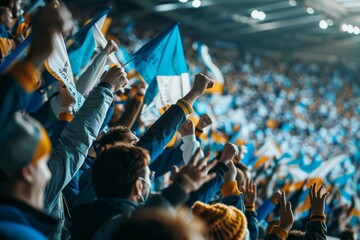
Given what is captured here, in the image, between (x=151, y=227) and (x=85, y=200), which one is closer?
(x=151, y=227)

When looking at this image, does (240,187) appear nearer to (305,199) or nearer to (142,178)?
(142,178)

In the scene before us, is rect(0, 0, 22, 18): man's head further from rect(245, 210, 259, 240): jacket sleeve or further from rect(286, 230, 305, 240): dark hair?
rect(286, 230, 305, 240): dark hair

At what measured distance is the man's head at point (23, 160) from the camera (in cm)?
163

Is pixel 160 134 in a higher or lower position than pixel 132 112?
higher

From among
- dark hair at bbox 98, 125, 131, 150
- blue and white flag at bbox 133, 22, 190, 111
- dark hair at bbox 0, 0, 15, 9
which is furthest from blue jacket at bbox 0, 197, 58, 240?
dark hair at bbox 0, 0, 15, 9

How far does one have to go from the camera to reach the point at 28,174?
167 cm

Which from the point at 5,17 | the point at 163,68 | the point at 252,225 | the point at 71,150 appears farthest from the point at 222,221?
the point at 5,17

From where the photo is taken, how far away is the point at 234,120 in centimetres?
1315

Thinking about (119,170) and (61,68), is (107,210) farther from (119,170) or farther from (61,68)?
(61,68)

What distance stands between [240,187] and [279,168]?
359 centimetres

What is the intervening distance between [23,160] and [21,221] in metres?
0.17

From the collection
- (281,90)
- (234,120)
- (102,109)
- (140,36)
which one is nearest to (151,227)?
(102,109)

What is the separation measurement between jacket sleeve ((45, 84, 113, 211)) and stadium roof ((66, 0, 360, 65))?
54.7ft

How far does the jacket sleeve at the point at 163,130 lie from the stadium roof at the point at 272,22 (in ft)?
53.1
